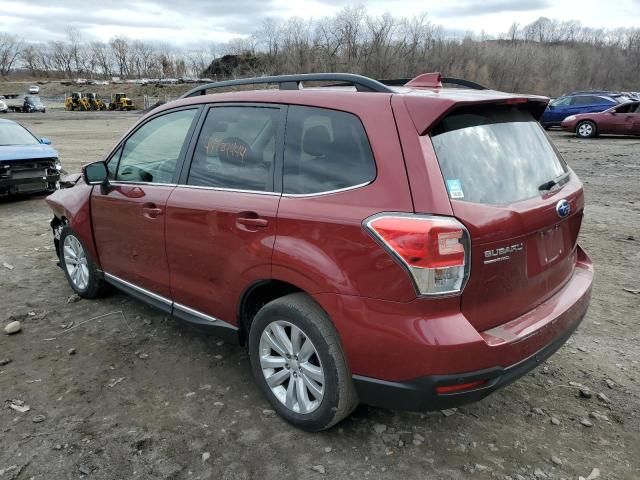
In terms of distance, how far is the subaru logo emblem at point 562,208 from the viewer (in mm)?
2641

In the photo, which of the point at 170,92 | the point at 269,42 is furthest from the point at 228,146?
the point at 269,42

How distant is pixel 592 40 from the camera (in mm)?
113875

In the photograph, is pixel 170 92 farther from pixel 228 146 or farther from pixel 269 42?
pixel 228 146

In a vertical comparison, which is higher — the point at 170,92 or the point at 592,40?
the point at 592,40

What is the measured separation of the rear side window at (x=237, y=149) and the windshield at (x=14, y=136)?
7.98 metres

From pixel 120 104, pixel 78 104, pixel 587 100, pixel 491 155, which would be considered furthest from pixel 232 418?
pixel 78 104

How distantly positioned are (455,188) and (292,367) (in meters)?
1.30

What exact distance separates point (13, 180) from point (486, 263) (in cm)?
887

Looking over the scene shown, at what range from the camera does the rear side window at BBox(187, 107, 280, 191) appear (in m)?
2.86

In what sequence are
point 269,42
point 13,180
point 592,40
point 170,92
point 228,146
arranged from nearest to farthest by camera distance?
point 228,146 → point 13,180 → point 170,92 → point 269,42 → point 592,40

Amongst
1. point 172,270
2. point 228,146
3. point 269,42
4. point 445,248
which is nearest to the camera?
point 445,248

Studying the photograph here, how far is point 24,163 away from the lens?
8.93 m

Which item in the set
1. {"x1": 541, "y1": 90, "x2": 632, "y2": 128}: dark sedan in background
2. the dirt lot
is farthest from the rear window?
{"x1": 541, "y1": 90, "x2": 632, "y2": 128}: dark sedan in background

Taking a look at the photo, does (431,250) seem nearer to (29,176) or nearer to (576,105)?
(29,176)
